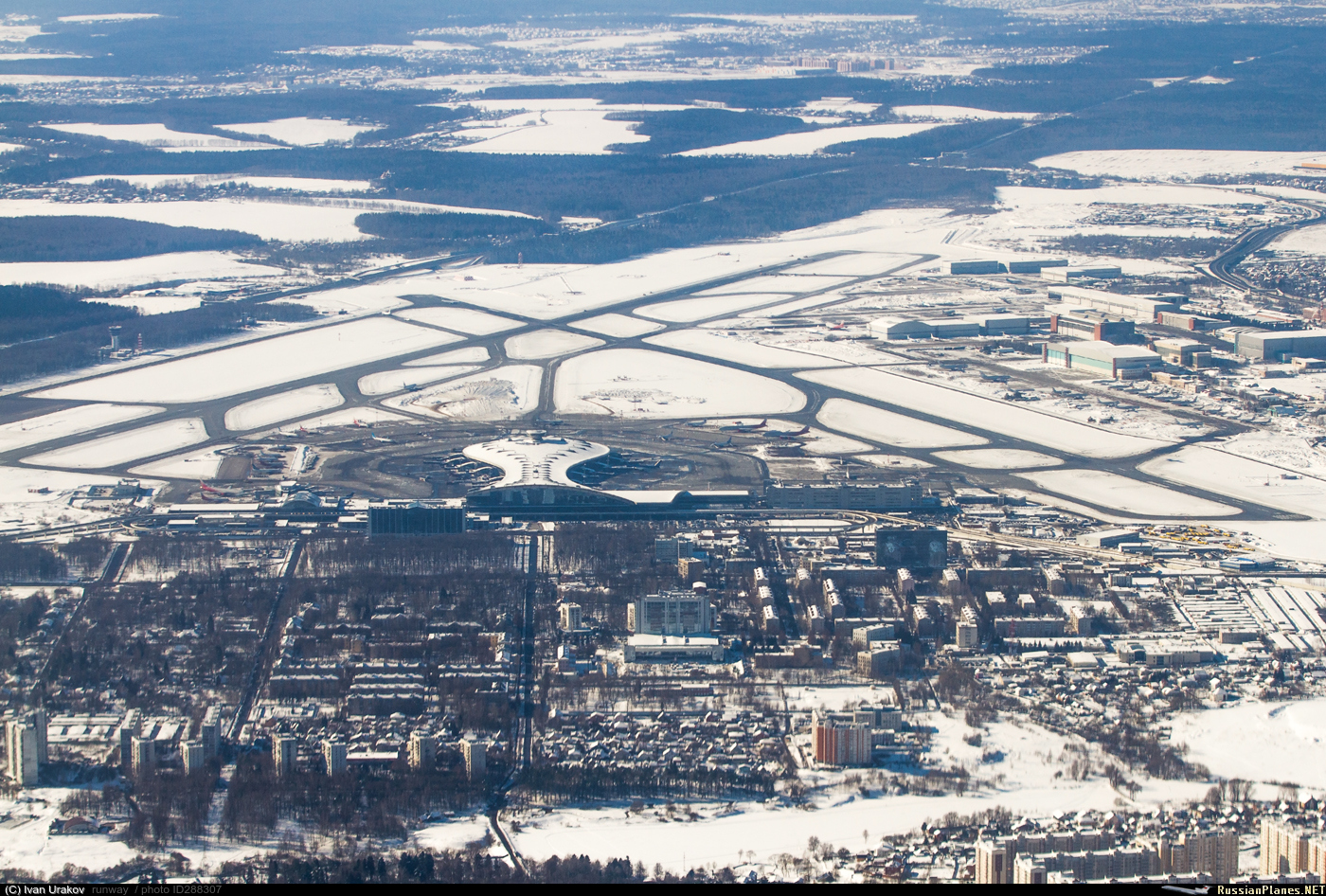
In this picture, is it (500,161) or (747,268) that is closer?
(747,268)

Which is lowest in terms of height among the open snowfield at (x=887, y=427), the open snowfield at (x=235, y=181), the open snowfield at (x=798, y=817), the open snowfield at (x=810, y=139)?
the open snowfield at (x=887, y=427)

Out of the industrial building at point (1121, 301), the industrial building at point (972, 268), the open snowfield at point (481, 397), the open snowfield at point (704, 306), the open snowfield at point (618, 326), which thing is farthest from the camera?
the industrial building at point (972, 268)

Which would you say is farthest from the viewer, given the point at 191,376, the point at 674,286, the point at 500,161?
the point at 500,161

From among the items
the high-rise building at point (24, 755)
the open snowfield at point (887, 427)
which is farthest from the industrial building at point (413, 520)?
the open snowfield at point (887, 427)

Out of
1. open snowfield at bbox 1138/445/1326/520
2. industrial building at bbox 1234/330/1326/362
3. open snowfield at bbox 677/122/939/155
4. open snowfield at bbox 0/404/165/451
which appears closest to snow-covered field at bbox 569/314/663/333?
open snowfield at bbox 0/404/165/451

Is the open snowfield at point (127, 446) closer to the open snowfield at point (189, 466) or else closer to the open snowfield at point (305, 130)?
the open snowfield at point (189, 466)

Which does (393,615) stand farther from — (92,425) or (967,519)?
(92,425)

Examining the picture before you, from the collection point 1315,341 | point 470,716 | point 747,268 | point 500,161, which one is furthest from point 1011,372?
point 500,161
